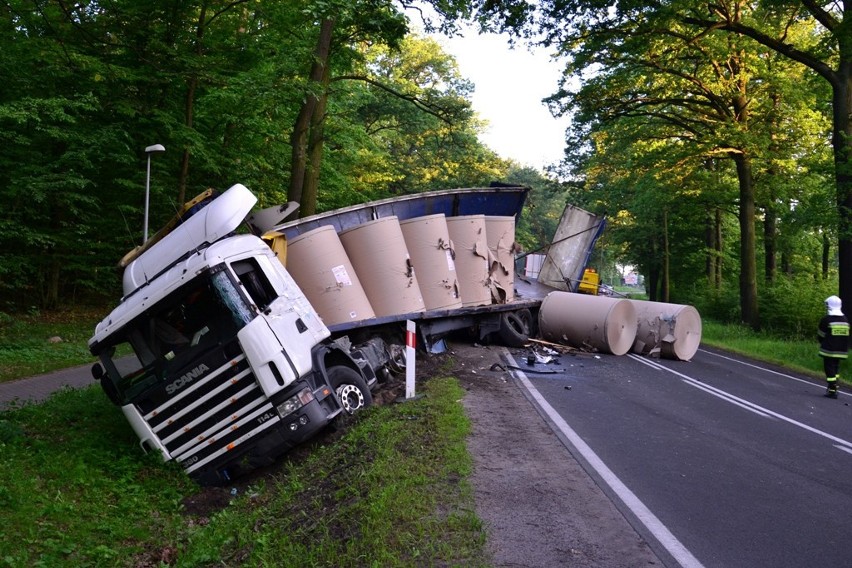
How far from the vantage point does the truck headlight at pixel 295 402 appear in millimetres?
6984

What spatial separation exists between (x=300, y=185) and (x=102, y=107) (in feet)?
17.6

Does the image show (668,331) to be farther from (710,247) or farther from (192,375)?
(710,247)

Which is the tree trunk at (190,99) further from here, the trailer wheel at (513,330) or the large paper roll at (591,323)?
the large paper roll at (591,323)

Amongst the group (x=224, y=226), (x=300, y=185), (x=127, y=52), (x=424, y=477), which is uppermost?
(x=127, y=52)

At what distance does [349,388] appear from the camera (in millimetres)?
8516

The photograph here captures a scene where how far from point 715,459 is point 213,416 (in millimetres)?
5259

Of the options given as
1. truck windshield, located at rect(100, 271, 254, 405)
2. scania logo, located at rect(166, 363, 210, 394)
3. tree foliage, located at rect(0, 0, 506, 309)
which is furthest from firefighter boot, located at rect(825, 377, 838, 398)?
tree foliage, located at rect(0, 0, 506, 309)

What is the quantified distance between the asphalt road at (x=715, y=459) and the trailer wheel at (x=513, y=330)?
255cm

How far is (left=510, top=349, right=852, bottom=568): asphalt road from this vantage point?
456 centimetres

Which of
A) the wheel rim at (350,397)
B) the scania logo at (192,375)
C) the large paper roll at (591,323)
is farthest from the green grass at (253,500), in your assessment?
the large paper roll at (591,323)

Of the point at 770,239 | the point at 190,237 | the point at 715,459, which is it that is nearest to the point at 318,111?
the point at 190,237

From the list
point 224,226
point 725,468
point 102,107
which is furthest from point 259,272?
point 102,107

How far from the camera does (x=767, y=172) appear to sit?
2480 centimetres

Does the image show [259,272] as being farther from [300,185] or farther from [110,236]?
[110,236]
